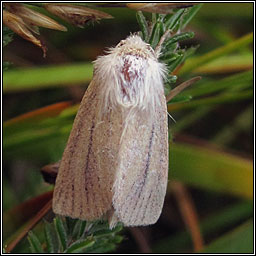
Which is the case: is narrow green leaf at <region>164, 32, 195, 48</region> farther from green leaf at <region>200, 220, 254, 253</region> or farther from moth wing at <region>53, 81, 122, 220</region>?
green leaf at <region>200, 220, 254, 253</region>

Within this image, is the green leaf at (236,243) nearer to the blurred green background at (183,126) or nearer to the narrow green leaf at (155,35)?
the blurred green background at (183,126)

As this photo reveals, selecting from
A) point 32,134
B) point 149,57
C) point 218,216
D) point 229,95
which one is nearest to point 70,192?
point 149,57

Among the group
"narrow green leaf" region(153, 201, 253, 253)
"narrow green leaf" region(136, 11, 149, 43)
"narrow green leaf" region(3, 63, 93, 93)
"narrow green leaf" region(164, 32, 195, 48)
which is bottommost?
"narrow green leaf" region(153, 201, 253, 253)

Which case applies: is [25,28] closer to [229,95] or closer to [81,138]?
[81,138]

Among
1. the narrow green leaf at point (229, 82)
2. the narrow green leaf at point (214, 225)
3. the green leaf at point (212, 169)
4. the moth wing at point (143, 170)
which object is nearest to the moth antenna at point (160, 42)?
the moth wing at point (143, 170)

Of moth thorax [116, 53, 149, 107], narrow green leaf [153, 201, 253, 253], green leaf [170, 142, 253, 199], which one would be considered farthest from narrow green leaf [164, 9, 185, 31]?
narrow green leaf [153, 201, 253, 253]

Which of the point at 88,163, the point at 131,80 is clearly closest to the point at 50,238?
the point at 88,163

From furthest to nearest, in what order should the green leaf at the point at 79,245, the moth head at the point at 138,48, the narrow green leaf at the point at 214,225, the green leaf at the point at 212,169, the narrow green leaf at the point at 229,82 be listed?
the narrow green leaf at the point at 214,225
the green leaf at the point at 212,169
the narrow green leaf at the point at 229,82
the moth head at the point at 138,48
the green leaf at the point at 79,245
